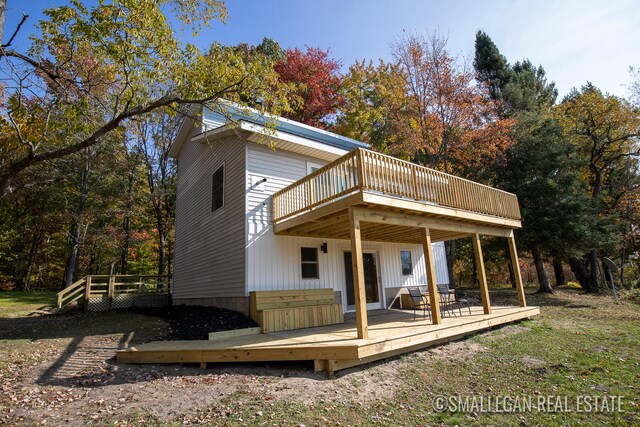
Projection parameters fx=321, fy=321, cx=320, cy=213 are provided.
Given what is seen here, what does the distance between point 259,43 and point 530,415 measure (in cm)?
2933

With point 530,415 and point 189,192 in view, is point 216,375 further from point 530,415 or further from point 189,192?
point 189,192

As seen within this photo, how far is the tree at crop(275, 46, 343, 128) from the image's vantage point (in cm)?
2228

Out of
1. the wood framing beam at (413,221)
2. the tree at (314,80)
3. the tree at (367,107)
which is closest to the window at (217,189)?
the wood framing beam at (413,221)

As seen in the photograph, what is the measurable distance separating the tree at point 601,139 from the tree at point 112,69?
17898mm

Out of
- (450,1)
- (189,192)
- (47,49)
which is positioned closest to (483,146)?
(450,1)

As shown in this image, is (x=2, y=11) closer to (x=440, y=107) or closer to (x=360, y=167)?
(x=360, y=167)

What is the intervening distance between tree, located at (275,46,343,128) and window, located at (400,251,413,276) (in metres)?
13.1

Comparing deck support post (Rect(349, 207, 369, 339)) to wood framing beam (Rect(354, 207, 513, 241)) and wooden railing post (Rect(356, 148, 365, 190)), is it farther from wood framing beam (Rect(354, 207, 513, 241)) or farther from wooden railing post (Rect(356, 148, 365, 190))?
wooden railing post (Rect(356, 148, 365, 190))

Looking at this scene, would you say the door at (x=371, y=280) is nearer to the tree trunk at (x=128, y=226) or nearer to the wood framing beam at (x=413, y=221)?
the wood framing beam at (x=413, y=221)

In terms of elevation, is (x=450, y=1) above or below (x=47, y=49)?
above

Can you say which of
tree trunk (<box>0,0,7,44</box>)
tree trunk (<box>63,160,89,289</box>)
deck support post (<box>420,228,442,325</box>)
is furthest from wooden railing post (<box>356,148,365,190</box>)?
tree trunk (<box>63,160,89,289</box>)

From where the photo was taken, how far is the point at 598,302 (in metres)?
13.5

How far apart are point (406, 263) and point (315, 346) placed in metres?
7.65

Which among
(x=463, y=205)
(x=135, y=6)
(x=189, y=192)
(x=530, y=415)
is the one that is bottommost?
(x=530, y=415)
